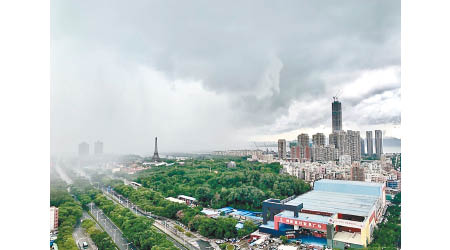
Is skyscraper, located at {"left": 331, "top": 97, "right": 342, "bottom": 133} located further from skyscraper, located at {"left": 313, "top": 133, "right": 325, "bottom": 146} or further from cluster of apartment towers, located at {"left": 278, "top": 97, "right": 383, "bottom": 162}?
skyscraper, located at {"left": 313, "top": 133, "right": 325, "bottom": 146}

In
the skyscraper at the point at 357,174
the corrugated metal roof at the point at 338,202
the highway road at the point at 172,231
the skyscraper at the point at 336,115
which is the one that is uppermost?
the skyscraper at the point at 336,115

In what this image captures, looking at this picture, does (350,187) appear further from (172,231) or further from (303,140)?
(172,231)

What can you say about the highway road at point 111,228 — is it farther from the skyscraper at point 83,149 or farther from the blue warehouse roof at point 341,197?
the blue warehouse roof at point 341,197

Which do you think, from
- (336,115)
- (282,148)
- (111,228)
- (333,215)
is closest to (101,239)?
(111,228)

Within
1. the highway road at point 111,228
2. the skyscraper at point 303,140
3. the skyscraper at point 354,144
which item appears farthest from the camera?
the skyscraper at point 303,140

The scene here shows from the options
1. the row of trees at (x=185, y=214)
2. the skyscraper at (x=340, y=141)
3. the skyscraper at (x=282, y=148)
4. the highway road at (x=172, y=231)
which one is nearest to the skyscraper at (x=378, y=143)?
the skyscraper at (x=340, y=141)
